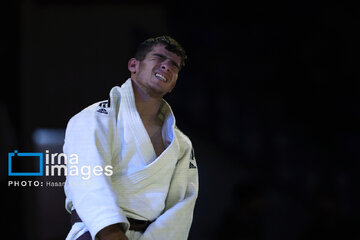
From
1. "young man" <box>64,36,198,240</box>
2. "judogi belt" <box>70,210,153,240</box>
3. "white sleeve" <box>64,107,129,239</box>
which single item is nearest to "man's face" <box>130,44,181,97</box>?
"young man" <box>64,36,198,240</box>

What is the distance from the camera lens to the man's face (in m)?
1.76

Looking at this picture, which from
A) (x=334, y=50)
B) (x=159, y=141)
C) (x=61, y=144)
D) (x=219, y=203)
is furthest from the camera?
(x=334, y=50)

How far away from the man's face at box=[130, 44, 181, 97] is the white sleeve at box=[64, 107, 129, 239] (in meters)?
0.22

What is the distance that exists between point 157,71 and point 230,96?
0.43 meters

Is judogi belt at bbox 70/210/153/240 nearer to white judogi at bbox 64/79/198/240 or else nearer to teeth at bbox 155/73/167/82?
white judogi at bbox 64/79/198/240

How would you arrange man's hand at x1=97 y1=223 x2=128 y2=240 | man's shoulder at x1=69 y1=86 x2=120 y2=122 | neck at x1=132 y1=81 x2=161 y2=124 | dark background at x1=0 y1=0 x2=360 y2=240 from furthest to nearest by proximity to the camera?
dark background at x1=0 y1=0 x2=360 y2=240 < neck at x1=132 y1=81 x2=161 y2=124 < man's shoulder at x1=69 y1=86 x2=120 y2=122 < man's hand at x1=97 y1=223 x2=128 y2=240

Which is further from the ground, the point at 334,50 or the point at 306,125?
the point at 334,50

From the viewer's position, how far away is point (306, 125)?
2062 millimetres

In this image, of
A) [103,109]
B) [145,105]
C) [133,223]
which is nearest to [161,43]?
[145,105]

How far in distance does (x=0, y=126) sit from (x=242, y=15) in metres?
1.12

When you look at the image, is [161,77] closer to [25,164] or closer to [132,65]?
[132,65]

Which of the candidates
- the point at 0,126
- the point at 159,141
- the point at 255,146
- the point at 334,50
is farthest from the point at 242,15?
the point at 0,126

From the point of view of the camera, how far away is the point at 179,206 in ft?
5.55

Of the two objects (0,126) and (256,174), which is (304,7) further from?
(0,126)
